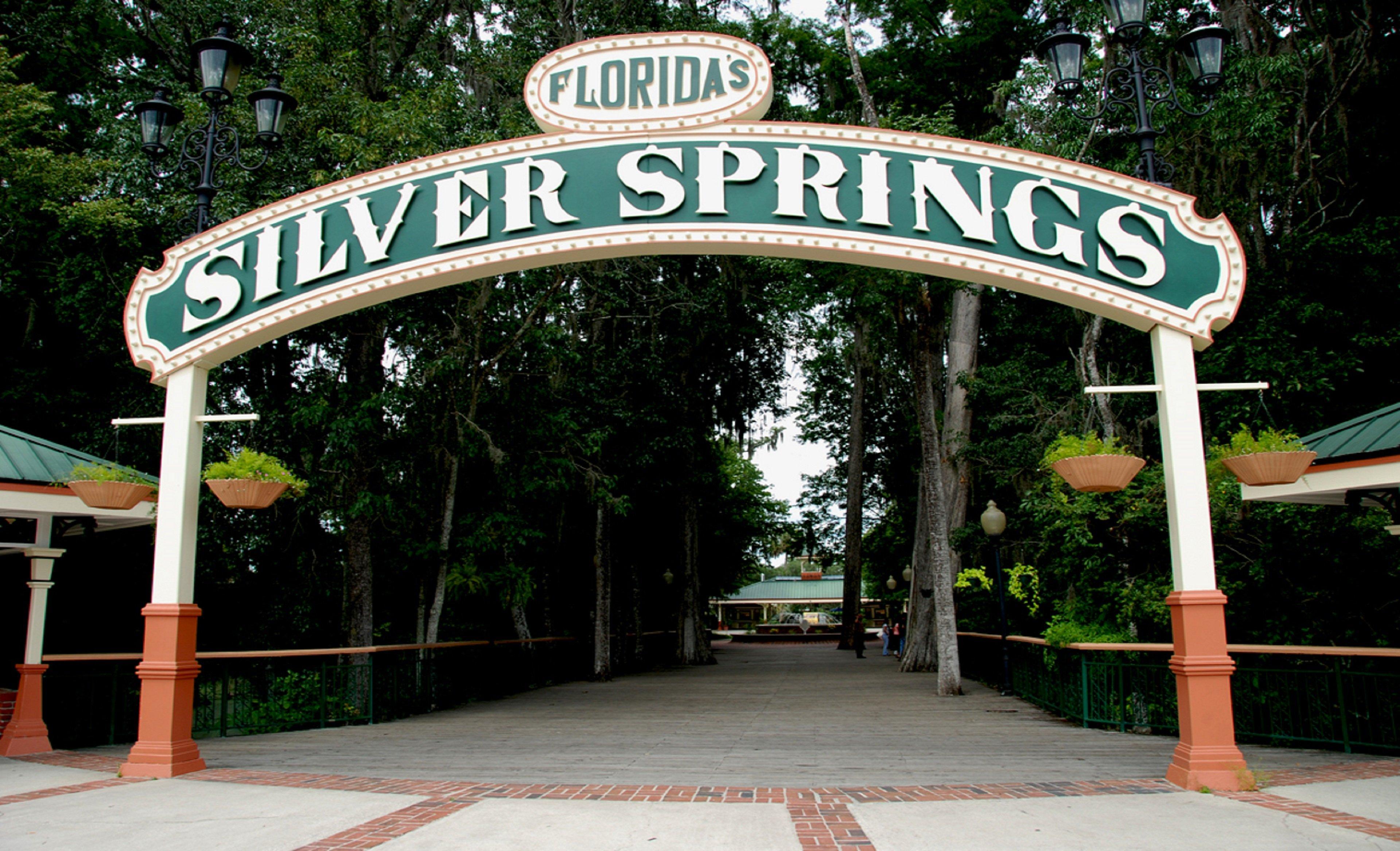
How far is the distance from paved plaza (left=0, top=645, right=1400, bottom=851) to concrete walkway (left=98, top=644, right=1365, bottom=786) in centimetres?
4

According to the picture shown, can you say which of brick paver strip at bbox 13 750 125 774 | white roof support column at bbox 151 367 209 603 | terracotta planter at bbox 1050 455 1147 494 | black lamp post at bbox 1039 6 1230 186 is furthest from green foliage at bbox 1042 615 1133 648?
brick paver strip at bbox 13 750 125 774

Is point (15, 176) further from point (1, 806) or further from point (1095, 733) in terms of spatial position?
point (1095, 733)

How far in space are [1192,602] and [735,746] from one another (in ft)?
13.2

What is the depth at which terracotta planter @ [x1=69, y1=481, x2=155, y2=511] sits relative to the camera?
715 cm

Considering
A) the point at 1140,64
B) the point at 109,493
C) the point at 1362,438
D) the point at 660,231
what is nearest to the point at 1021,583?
the point at 1362,438

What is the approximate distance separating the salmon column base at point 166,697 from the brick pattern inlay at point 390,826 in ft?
Answer: 7.95

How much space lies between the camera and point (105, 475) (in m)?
7.34

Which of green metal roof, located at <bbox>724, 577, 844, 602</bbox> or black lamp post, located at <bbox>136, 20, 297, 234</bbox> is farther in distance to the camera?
green metal roof, located at <bbox>724, 577, 844, 602</bbox>

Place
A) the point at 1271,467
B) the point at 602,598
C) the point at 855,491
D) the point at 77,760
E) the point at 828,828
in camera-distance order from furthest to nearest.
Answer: the point at 855,491, the point at 602,598, the point at 77,760, the point at 1271,467, the point at 828,828

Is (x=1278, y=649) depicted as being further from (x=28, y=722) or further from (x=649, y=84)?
(x=28, y=722)

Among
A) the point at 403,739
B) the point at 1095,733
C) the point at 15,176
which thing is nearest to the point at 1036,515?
the point at 1095,733

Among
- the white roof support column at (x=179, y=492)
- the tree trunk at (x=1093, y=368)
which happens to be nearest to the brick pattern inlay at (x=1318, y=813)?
the tree trunk at (x=1093, y=368)

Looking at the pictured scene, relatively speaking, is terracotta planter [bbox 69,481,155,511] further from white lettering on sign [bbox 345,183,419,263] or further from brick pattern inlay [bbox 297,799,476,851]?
brick pattern inlay [bbox 297,799,476,851]

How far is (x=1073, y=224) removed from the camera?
6.80 m
